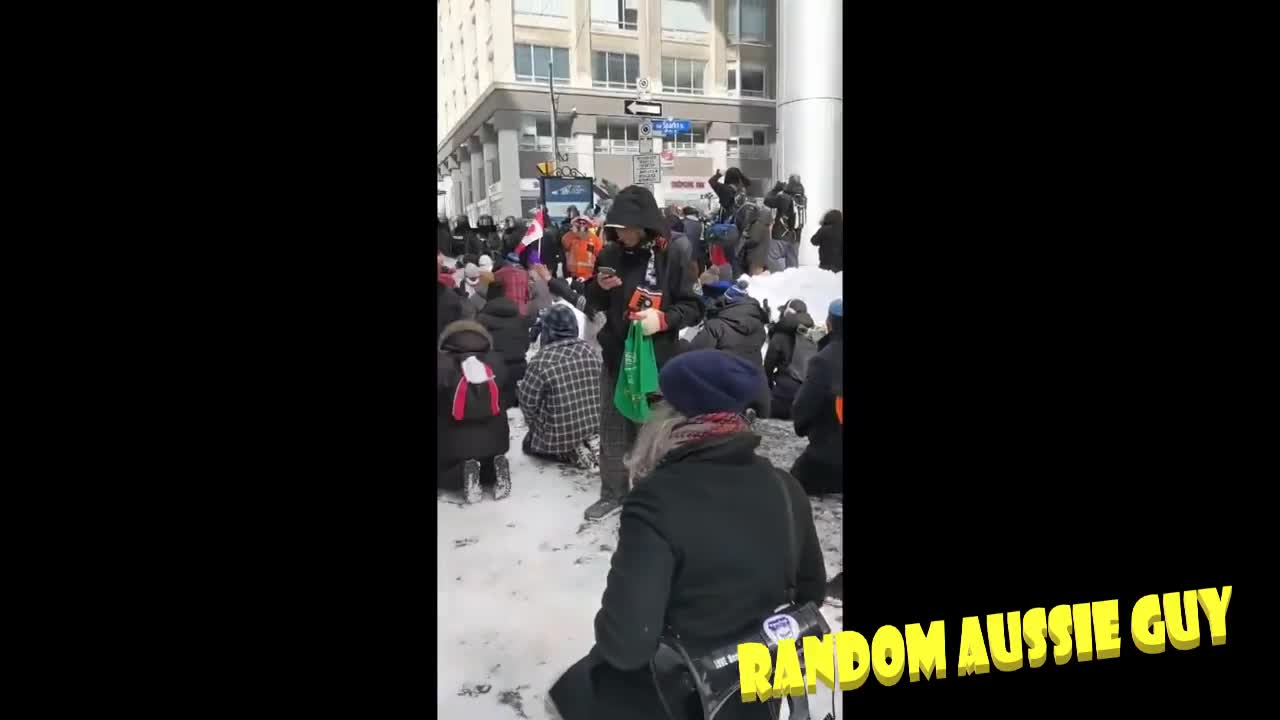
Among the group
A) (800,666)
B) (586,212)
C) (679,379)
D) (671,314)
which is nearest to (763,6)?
(586,212)

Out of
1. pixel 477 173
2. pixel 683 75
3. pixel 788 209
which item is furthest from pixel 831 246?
pixel 477 173

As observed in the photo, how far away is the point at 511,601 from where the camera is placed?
1.70m

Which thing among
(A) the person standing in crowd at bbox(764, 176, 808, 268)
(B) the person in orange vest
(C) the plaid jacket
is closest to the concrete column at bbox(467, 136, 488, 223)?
(B) the person in orange vest

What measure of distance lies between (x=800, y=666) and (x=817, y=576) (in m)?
0.19

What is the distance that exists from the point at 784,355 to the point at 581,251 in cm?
76

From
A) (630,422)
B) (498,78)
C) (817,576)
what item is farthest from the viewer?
(630,422)

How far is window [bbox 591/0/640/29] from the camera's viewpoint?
1823mm

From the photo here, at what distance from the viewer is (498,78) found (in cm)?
175

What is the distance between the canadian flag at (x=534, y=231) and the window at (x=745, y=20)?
25.3 inches

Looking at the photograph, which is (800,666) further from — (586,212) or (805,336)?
(586,212)

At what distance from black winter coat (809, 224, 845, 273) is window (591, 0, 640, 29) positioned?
69 cm

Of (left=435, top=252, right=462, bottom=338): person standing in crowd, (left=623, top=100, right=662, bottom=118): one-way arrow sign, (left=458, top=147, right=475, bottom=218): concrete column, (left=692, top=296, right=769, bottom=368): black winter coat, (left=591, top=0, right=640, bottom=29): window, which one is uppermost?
(left=591, top=0, right=640, bottom=29): window

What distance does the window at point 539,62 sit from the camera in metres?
1.80

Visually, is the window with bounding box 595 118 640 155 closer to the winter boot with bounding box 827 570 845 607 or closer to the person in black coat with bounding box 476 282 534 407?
the person in black coat with bounding box 476 282 534 407
